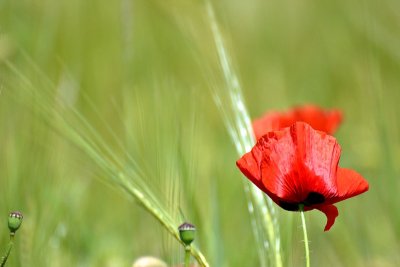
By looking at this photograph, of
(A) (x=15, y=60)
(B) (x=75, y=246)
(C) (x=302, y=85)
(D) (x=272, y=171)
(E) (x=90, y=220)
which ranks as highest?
(C) (x=302, y=85)

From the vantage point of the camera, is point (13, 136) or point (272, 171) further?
point (13, 136)

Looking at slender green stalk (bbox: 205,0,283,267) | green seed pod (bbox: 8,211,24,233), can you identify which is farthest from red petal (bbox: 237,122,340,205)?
green seed pod (bbox: 8,211,24,233)

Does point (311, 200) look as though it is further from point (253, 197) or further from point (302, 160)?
point (253, 197)

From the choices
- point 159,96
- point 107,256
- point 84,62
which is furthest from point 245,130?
point 84,62

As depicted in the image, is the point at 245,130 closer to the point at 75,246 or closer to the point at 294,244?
the point at 294,244

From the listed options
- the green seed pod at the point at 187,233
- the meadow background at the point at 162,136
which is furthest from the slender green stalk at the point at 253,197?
the green seed pod at the point at 187,233

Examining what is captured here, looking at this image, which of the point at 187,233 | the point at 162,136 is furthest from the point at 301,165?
the point at 162,136

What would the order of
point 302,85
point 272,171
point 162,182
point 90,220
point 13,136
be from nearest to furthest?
point 272,171 → point 162,182 → point 13,136 → point 90,220 → point 302,85

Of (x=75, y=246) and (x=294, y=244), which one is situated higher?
(x=75, y=246)
